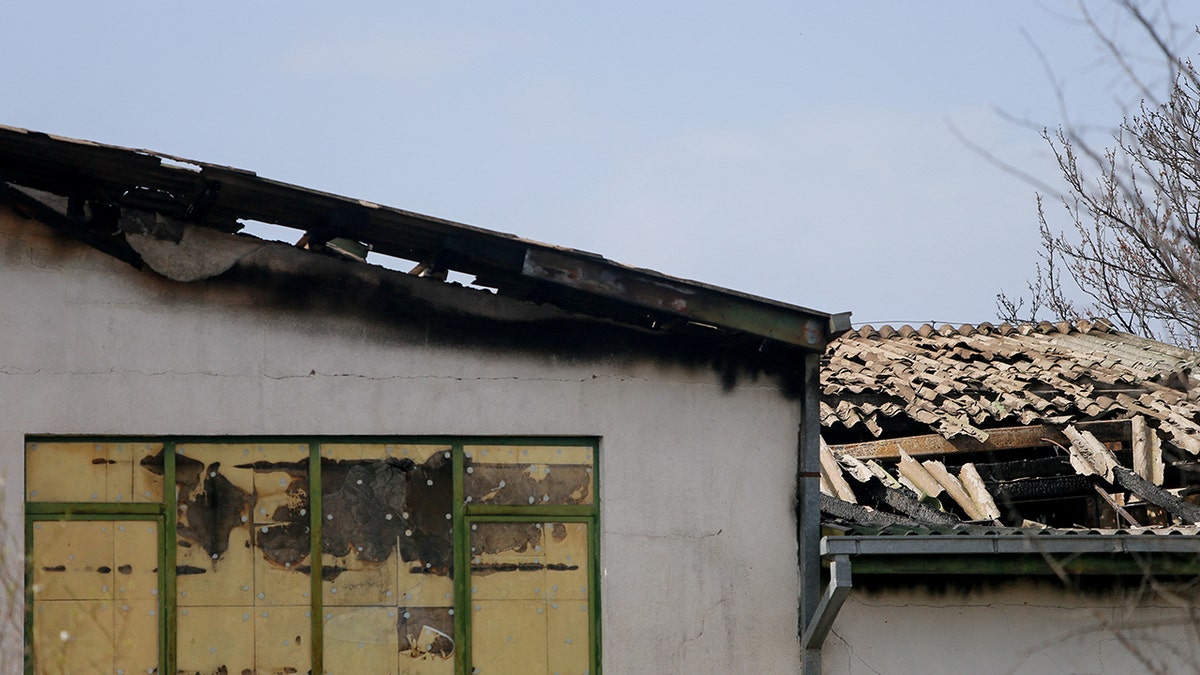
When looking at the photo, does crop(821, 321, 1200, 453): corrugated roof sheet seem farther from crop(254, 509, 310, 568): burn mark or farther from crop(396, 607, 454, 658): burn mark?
crop(254, 509, 310, 568): burn mark

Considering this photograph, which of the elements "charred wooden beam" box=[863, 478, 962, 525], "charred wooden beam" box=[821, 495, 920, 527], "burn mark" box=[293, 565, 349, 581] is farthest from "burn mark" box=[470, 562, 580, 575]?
"charred wooden beam" box=[863, 478, 962, 525]

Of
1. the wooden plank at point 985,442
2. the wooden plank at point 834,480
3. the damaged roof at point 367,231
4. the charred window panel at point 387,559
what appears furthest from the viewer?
the wooden plank at point 985,442

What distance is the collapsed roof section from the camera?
375 inches

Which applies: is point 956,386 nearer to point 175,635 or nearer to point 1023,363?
point 1023,363

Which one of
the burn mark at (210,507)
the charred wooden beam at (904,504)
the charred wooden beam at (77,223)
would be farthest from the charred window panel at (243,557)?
the charred wooden beam at (904,504)

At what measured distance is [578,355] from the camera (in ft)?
27.0

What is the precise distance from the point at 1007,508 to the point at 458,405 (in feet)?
14.3

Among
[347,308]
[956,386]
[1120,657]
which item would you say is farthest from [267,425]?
[956,386]

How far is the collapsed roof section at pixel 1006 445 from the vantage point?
9.52 metres

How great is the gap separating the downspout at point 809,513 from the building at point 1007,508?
0.13 metres

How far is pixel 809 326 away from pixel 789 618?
66.9 inches

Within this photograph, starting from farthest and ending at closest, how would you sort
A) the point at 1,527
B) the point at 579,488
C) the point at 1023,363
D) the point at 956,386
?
1. the point at 1023,363
2. the point at 956,386
3. the point at 579,488
4. the point at 1,527

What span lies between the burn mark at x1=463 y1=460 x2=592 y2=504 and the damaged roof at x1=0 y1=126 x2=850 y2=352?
100 cm

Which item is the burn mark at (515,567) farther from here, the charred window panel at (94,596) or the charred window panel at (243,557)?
the charred window panel at (94,596)
